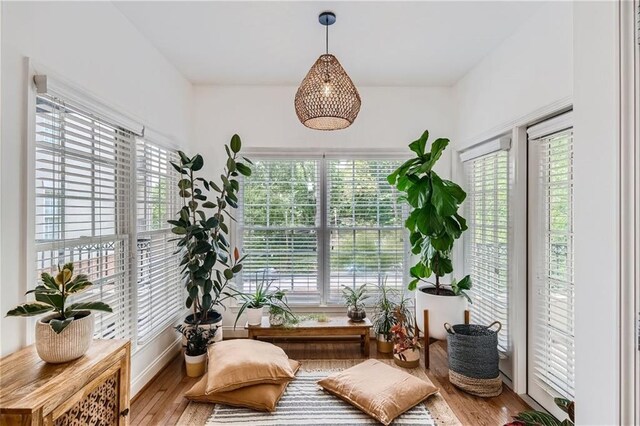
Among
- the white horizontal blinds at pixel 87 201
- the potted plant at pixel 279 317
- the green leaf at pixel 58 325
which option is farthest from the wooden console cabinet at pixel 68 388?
the potted plant at pixel 279 317

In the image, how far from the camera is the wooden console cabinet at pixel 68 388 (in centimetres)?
102

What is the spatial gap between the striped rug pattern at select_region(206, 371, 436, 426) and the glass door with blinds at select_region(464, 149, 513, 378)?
999 millimetres

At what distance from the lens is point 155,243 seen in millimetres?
2701

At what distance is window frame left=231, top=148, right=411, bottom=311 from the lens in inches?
135

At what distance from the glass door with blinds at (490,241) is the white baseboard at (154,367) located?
2882mm

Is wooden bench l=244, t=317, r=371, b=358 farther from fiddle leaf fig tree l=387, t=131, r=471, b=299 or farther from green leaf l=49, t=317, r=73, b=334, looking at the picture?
Answer: green leaf l=49, t=317, r=73, b=334

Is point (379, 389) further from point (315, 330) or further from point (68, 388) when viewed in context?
point (68, 388)

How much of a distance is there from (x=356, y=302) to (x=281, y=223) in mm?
1168

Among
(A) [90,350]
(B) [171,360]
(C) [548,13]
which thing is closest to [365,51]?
(C) [548,13]

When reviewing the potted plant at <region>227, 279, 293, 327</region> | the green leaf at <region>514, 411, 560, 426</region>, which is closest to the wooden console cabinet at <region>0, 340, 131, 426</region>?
the potted plant at <region>227, 279, 293, 327</region>

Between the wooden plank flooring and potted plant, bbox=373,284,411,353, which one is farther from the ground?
potted plant, bbox=373,284,411,353

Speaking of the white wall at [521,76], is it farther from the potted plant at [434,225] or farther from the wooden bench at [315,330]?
the wooden bench at [315,330]

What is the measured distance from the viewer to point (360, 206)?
348cm

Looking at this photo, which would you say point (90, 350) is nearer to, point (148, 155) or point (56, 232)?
point (56, 232)
